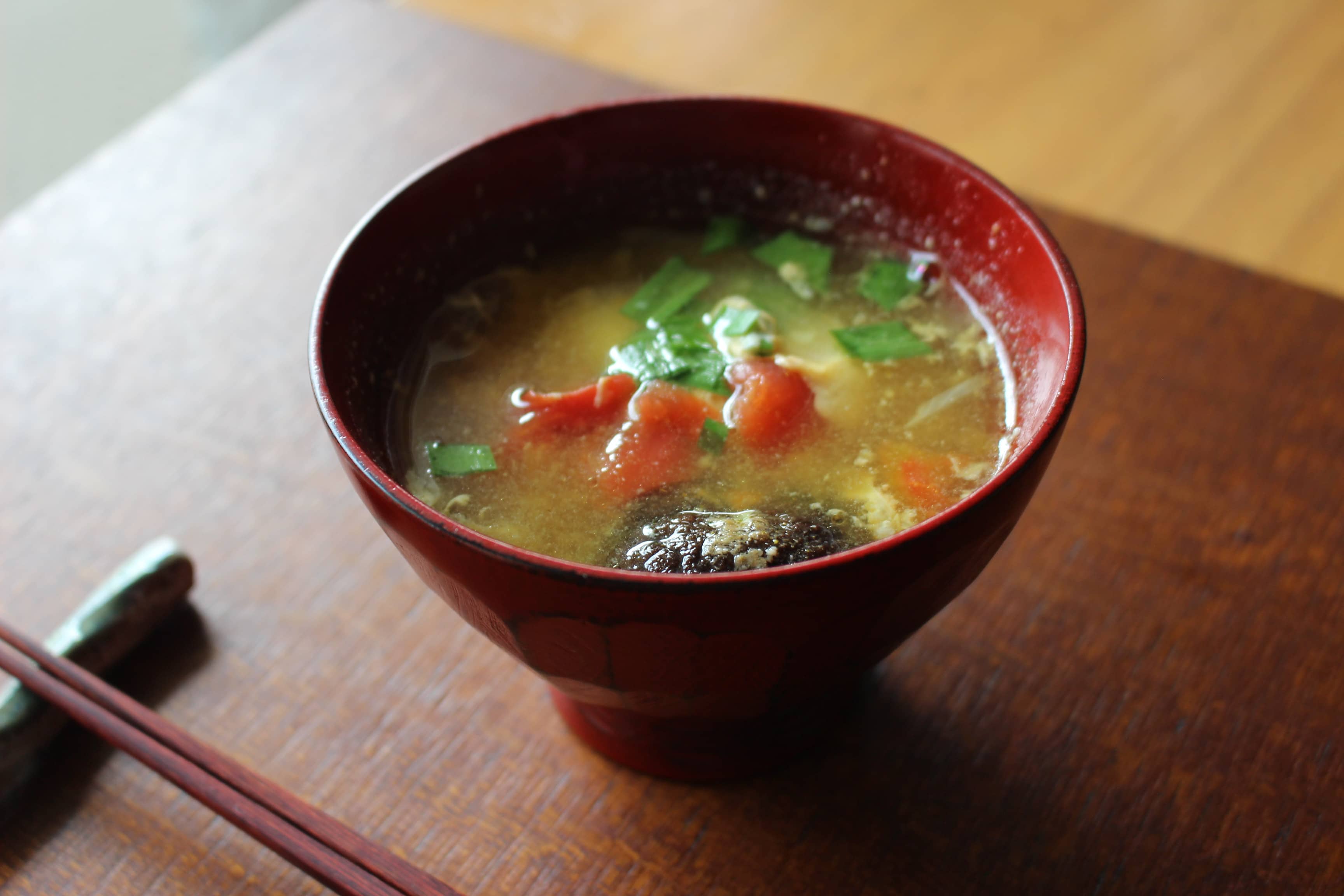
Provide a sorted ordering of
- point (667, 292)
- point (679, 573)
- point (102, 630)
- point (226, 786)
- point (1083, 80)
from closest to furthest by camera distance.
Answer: point (679, 573)
point (226, 786)
point (102, 630)
point (667, 292)
point (1083, 80)

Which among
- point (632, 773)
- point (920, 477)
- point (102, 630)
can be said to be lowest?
point (632, 773)

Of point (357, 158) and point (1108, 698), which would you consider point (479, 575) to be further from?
point (357, 158)

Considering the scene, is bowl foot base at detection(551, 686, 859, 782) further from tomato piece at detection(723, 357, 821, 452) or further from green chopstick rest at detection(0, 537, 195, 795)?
green chopstick rest at detection(0, 537, 195, 795)

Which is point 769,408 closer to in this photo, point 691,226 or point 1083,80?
point 691,226

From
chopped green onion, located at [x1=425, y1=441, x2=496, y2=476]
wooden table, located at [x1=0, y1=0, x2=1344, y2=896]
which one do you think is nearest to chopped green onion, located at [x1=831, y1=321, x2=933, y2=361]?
wooden table, located at [x1=0, y1=0, x2=1344, y2=896]

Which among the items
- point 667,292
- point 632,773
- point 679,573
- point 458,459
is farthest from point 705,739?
point 667,292

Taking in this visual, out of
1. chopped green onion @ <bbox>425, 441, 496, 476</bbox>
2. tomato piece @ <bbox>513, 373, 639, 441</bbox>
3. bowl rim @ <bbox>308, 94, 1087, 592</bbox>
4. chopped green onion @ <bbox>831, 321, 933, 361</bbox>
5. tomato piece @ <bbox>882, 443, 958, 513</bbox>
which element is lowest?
tomato piece @ <bbox>882, 443, 958, 513</bbox>

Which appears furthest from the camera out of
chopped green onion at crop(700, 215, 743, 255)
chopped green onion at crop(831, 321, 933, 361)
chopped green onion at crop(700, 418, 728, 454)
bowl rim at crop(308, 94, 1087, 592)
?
chopped green onion at crop(700, 215, 743, 255)
